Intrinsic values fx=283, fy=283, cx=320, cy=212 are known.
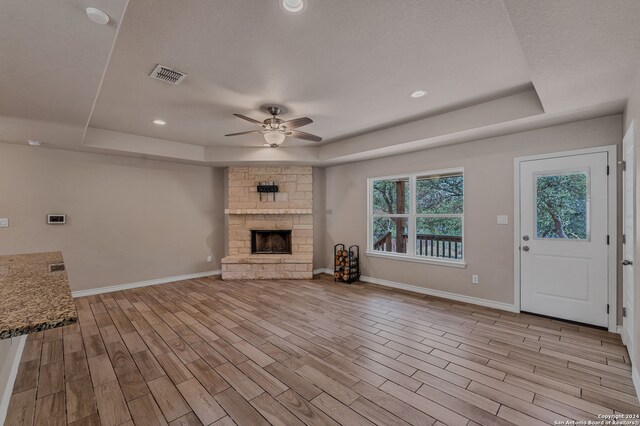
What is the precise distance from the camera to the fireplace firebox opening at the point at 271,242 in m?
6.18

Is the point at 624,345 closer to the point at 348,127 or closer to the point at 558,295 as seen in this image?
the point at 558,295

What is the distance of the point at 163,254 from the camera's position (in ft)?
18.1

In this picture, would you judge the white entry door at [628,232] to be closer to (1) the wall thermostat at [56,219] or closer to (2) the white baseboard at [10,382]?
(2) the white baseboard at [10,382]

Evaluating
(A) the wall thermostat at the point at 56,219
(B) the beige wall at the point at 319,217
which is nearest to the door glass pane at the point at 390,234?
(B) the beige wall at the point at 319,217

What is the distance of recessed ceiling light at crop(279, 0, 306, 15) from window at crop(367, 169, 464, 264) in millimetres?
3398

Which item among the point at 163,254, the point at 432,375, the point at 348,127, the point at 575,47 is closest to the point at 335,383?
the point at 432,375

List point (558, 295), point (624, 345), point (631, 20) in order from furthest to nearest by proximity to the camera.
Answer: point (558, 295), point (624, 345), point (631, 20)

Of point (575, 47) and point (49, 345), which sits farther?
point (49, 345)

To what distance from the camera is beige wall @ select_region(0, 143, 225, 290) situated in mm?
4246

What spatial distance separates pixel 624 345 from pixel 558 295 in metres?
0.72

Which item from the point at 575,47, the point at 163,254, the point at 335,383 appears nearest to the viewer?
the point at 575,47

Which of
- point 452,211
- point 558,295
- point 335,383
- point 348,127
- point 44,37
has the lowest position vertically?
point 335,383

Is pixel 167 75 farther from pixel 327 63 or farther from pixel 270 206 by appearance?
pixel 270 206

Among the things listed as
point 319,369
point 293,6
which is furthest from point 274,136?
point 319,369
